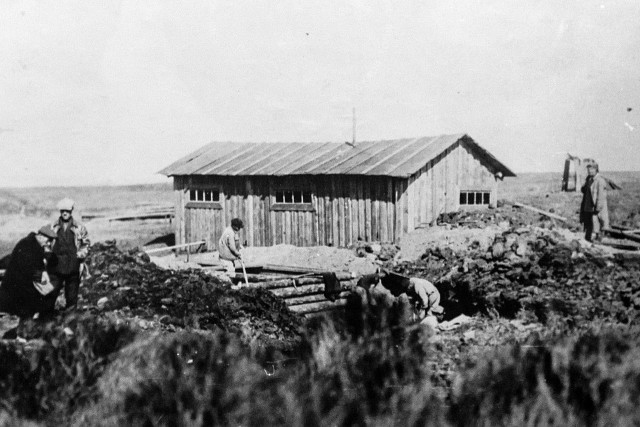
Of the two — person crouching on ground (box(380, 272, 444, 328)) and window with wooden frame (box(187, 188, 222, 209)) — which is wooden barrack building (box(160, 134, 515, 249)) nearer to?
window with wooden frame (box(187, 188, 222, 209))

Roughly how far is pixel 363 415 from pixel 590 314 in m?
4.12

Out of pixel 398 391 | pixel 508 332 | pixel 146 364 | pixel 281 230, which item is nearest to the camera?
pixel 398 391

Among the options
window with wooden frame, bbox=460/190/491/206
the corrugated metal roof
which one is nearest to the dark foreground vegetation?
the corrugated metal roof

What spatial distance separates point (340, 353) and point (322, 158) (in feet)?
34.0

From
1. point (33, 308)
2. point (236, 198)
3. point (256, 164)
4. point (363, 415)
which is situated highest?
point (256, 164)

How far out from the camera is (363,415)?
550cm

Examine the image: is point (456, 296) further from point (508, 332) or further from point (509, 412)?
point (509, 412)

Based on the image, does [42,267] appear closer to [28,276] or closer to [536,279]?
[28,276]

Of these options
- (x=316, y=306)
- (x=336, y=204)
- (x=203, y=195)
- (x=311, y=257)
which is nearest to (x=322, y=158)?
(x=336, y=204)

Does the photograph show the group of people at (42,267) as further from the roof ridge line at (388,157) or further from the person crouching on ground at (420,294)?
the roof ridge line at (388,157)

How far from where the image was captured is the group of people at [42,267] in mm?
7570

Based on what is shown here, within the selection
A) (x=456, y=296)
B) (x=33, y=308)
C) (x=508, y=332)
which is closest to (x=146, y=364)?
(x=33, y=308)

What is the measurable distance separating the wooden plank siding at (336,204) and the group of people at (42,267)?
8.53 metres

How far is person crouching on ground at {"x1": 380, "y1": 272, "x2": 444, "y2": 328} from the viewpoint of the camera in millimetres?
8984
